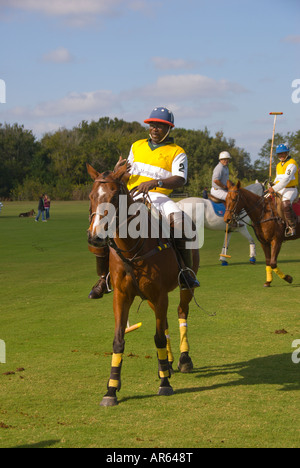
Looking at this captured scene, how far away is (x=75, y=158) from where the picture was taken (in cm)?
10600

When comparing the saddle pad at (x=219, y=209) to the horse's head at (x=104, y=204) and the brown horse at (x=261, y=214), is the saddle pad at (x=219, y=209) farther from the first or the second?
the horse's head at (x=104, y=204)

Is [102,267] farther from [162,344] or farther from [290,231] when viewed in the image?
[290,231]

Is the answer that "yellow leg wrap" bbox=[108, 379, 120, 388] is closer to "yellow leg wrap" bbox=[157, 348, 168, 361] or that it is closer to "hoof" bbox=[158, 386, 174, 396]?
"hoof" bbox=[158, 386, 174, 396]

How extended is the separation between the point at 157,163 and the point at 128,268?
1506 mm

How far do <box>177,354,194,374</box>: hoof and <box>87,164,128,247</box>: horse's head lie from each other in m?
2.66

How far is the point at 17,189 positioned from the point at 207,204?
80.3m

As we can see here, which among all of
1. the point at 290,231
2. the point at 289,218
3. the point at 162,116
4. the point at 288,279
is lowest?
the point at 288,279

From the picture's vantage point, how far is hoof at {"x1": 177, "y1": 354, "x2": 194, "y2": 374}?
26.6 feet

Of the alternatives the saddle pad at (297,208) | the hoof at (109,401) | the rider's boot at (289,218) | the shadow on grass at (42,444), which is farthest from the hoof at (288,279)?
the shadow on grass at (42,444)

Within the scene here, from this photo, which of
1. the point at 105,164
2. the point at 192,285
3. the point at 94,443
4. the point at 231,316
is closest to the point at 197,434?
the point at 94,443

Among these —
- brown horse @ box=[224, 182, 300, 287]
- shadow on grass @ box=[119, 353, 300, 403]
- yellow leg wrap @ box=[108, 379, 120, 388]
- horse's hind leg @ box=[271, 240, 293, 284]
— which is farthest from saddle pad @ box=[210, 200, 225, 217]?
yellow leg wrap @ box=[108, 379, 120, 388]

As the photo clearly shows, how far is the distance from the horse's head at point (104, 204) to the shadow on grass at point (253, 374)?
2.04m

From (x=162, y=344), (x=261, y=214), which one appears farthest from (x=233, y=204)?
(x=162, y=344)

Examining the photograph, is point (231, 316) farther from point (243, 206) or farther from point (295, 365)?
point (243, 206)
